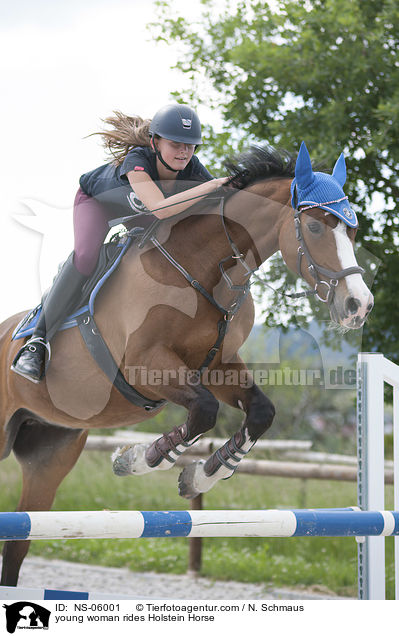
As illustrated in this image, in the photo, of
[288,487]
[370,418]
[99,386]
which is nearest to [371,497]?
[370,418]

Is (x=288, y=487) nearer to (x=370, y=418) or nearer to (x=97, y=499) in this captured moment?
(x=97, y=499)

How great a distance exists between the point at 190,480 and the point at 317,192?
1.16 meters

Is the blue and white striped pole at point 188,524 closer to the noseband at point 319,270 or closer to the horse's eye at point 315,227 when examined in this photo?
the noseband at point 319,270

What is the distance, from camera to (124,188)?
2.70 m

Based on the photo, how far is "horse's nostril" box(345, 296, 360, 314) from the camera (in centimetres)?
223

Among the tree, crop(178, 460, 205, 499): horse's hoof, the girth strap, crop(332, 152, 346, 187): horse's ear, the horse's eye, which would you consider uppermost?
the tree

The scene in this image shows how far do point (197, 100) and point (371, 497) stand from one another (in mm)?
2919

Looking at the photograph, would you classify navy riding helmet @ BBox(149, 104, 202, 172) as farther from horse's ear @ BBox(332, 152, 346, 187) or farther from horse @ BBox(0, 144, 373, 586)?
horse's ear @ BBox(332, 152, 346, 187)

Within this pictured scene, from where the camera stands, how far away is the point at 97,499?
21.8 feet

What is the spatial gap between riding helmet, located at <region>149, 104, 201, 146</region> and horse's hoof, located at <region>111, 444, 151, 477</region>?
1.17 m

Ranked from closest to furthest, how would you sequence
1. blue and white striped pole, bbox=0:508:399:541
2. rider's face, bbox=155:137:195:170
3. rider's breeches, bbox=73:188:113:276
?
blue and white striped pole, bbox=0:508:399:541, rider's face, bbox=155:137:195:170, rider's breeches, bbox=73:188:113:276
